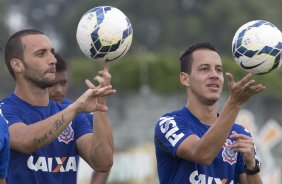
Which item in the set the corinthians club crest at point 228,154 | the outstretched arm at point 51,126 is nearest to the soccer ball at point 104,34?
the outstretched arm at point 51,126

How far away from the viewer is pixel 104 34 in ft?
25.2

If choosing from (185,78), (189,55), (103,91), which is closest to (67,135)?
(103,91)

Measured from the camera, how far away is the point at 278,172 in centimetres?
1639

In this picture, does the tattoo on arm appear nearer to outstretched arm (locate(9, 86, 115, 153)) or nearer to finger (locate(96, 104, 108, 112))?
outstretched arm (locate(9, 86, 115, 153))

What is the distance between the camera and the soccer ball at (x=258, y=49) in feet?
24.3

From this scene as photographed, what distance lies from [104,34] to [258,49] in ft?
4.19

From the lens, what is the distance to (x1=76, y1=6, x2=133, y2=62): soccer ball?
7688 millimetres

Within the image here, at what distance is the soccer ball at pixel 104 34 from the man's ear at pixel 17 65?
2.10 ft

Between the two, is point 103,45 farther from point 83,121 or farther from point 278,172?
point 278,172

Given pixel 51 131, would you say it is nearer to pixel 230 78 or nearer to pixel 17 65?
pixel 17 65

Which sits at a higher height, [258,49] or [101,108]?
[258,49]

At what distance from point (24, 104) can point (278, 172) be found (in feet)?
29.7

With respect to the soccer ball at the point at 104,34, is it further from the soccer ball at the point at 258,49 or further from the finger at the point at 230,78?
the finger at the point at 230,78

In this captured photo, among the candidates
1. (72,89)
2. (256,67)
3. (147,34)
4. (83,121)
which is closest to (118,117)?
(72,89)
